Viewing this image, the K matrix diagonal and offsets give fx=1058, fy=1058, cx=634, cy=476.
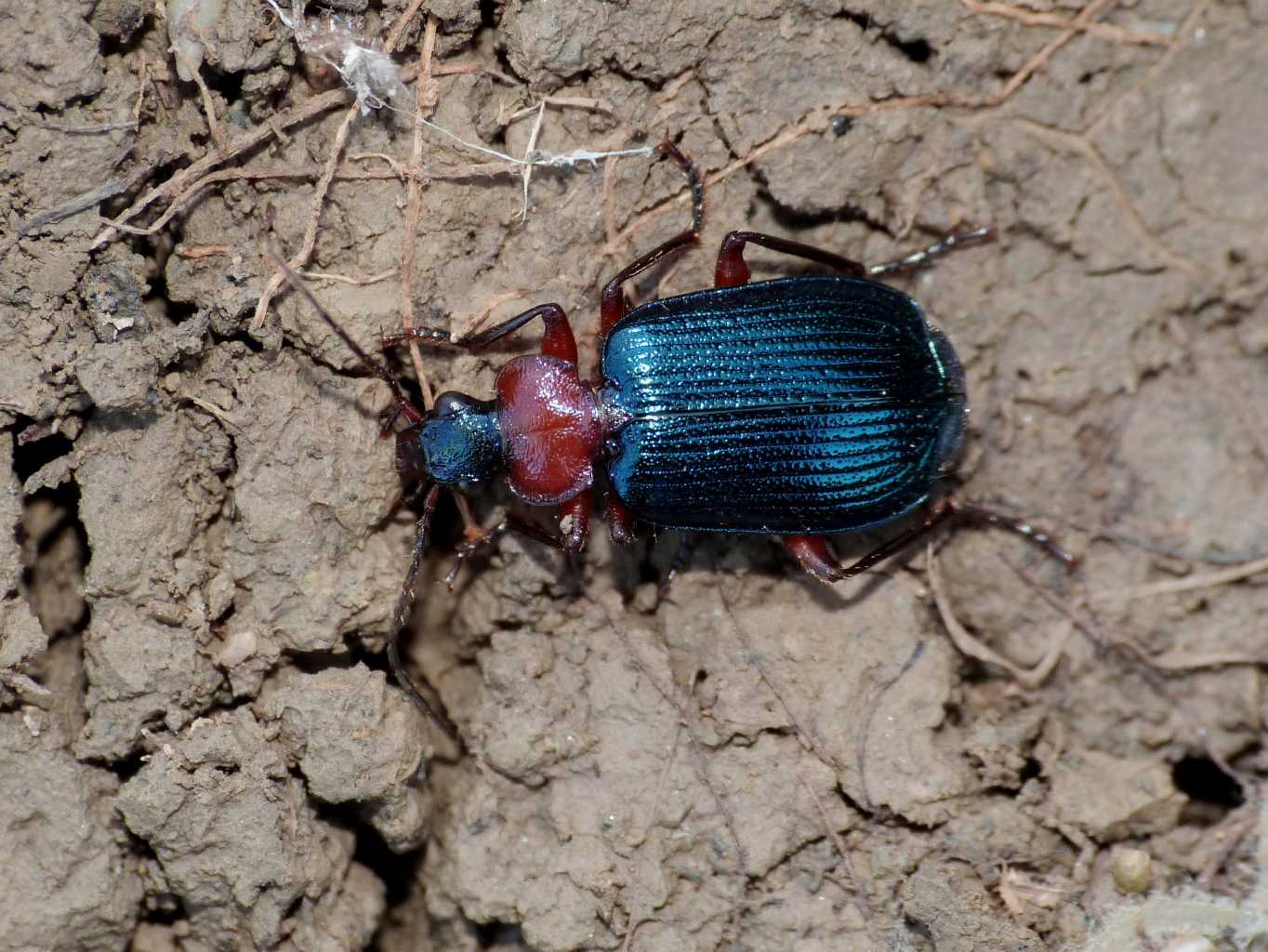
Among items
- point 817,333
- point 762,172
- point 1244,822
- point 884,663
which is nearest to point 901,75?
point 762,172

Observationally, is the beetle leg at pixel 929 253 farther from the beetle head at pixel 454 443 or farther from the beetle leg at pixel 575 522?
the beetle head at pixel 454 443

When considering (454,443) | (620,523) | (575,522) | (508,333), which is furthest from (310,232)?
→ (620,523)

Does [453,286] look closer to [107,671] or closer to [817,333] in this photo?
[817,333]

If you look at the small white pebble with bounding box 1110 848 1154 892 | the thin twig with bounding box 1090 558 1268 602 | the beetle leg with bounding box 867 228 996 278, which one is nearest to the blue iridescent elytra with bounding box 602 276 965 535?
the beetle leg with bounding box 867 228 996 278

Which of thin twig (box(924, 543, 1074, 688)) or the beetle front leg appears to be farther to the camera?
thin twig (box(924, 543, 1074, 688))

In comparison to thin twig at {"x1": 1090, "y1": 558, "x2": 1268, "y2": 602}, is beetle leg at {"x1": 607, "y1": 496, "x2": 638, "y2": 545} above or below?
below

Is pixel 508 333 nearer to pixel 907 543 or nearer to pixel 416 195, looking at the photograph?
pixel 416 195

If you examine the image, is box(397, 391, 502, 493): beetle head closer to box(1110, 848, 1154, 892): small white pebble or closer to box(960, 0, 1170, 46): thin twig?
box(960, 0, 1170, 46): thin twig
